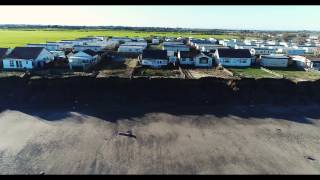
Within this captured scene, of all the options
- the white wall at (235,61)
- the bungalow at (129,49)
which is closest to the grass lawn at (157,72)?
the white wall at (235,61)

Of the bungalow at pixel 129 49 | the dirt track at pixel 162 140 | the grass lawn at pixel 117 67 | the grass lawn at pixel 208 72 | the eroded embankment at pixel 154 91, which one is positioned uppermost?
the bungalow at pixel 129 49

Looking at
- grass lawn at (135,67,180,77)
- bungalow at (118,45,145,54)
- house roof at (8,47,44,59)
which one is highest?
house roof at (8,47,44,59)

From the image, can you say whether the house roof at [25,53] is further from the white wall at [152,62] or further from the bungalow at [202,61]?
the bungalow at [202,61]

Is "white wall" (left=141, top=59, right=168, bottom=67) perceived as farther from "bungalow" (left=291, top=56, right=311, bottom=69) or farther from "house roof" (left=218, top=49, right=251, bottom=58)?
"bungalow" (left=291, top=56, right=311, bottom=69)

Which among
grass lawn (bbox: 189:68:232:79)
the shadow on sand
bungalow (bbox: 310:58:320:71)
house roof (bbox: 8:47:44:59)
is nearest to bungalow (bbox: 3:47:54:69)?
house roof (bbox: 8:47:44:59)
